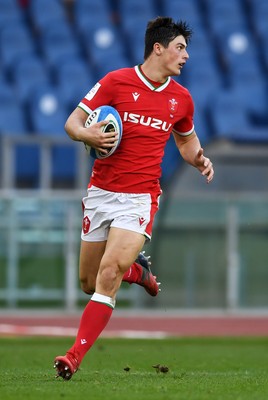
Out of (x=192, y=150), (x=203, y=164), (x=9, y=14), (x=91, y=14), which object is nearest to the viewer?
(x=203, y=164)

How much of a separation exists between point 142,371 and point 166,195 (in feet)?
36.2

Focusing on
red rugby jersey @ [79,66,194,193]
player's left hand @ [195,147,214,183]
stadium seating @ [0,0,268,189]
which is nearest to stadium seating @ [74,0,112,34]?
stadium seating @ [0,0,268,189]

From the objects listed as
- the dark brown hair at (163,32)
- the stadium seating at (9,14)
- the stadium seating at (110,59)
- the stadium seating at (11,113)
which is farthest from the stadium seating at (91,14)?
the dark brown hair at (163,32)

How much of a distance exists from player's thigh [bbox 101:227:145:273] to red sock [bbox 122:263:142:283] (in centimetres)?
111

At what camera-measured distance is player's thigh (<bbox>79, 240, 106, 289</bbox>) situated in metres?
8.86

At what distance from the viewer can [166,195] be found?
2059 cm

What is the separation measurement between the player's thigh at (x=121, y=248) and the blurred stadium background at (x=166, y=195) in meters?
11.8

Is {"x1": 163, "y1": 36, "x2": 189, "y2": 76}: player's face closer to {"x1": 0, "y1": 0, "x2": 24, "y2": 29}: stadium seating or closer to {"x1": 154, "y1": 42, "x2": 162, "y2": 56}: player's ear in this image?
{"x1": 154, "y1": 42, "x2": 162, "y2": 56}: player's ear

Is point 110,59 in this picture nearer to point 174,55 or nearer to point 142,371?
point 142,371

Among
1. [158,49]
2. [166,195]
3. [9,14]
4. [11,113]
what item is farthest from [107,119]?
[9,14]

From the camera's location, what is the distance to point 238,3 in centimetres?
2519

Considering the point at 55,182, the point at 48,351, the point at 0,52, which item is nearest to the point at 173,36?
the point at 48,351

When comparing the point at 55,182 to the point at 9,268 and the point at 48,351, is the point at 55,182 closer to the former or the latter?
the point at 9,268

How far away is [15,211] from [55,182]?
195 centimetres
